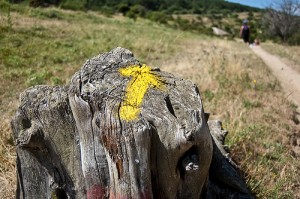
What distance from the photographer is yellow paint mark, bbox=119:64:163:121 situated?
8.07 ft

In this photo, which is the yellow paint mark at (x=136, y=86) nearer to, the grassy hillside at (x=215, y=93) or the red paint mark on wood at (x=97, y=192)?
the red paint mark on wood at (x=97, y=192)

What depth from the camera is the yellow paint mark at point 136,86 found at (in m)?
2.46

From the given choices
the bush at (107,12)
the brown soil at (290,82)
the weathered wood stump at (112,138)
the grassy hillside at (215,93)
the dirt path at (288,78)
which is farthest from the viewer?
the bush at (107,12)

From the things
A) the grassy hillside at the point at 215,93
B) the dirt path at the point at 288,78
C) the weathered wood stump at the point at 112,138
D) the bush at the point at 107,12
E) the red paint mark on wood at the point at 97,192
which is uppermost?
the weathered wood stump at the point at 112,138

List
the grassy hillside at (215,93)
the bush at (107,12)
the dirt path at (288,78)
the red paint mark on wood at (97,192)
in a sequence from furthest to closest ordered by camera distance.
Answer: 1. the bush at (107,12)
2. the dirt path at (288,78)
3. the grassy hillside at (215,93)
4. the red paint mark on wood at (97,192)

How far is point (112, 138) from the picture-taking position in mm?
2406

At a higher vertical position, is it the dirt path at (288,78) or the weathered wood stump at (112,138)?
the weathered wood stump at (112,138)

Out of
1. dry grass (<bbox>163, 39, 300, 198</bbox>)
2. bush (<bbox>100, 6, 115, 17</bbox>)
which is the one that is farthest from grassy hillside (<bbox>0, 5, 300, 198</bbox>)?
bush (<bbox>100, 6, 115, 17</bbox>)

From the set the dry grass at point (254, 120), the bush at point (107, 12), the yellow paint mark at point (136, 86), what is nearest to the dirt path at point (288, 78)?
the dry grass at point (254, 120)

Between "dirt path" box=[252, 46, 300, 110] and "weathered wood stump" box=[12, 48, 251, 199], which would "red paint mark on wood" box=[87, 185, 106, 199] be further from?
"dirt path" box=[252, 46, 300, 110]

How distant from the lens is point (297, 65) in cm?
1485

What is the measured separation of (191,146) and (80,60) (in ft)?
29.2

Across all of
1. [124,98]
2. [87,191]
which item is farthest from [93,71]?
[87,191]

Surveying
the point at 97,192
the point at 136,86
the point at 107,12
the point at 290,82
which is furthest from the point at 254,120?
the point at 107,12
